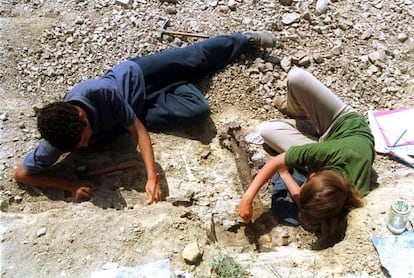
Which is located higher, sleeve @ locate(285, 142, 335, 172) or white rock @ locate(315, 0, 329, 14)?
white rock @ locate(315, 0, 329, 14)

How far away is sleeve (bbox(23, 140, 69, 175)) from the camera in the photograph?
325 cm

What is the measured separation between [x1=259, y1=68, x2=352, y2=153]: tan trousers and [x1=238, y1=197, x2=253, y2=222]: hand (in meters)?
0.58

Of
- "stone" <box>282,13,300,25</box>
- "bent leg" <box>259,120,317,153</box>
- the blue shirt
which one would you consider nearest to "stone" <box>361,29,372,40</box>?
"stone" <box>282,13,300,25</box>

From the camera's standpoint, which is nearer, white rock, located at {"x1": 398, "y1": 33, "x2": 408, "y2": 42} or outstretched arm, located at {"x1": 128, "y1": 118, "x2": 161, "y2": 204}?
outstretched arm, located at {"x1": 128, "y1": 118, "x2": 161, "y2": 204}

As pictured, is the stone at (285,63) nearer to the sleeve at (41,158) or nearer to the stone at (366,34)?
the stone at (366,34)

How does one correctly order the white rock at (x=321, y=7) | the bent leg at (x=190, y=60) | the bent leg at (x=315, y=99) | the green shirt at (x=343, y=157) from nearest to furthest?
1. the green shirt at (x=343, y=157)
2. the bent leg at (x=315, y=99)
3. the bent leg at (x=190, y=60)
4. the white rock at (x=321, y=7)

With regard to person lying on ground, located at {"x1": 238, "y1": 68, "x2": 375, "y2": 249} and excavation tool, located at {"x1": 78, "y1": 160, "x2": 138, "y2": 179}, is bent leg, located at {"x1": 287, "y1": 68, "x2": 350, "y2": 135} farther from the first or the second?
excavation tool, located at {"x1": 78, "y1": 160, "x2": 138, "y2": 179}

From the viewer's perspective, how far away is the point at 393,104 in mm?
4082

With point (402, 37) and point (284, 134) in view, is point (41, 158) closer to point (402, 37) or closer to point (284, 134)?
point (284, 134)

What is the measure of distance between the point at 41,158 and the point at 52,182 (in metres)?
0.20

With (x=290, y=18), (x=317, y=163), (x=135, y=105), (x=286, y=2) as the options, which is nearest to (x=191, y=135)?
(x=135, y=105)

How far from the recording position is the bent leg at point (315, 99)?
3.57 m

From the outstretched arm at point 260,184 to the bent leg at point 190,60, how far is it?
1.03 metres

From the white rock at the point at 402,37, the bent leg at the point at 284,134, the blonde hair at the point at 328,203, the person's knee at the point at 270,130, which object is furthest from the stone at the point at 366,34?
the blonde hair at the point at 328,203
